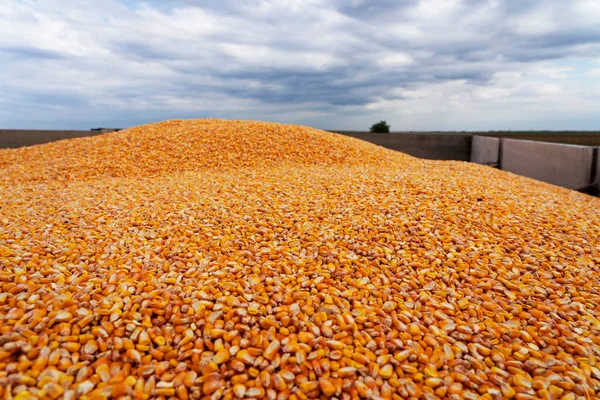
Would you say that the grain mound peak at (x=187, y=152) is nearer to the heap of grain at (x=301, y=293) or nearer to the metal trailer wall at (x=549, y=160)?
the heap of grain at (x=301, y=293)

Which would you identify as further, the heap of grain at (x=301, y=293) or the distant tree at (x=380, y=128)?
the distant tree at (x=380, y=128)

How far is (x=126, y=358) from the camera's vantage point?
5.18 ft

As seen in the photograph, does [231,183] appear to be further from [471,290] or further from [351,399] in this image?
[351,399]

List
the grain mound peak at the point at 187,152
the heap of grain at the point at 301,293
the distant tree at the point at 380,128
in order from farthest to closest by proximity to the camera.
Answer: the distant tree at the point at 380,128 < the grain mound peak at the point at 187,152 < the heap of grain at the point at 301,293

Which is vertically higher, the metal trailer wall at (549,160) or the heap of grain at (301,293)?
the metal trailer wall at (549,160)

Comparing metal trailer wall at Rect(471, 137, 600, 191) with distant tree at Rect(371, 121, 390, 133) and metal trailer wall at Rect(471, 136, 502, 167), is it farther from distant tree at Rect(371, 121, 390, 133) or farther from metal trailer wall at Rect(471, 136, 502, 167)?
distant tree at Rect(371, 121, 390, 133)

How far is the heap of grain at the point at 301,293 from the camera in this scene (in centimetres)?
154

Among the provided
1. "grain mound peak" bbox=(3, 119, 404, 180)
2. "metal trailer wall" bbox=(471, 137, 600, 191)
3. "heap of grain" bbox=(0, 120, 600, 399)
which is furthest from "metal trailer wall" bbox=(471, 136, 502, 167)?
"heap of grain" bbox=(0, 120, 600, 399)

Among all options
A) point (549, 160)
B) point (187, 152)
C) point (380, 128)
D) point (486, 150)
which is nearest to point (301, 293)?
point (187, 152)

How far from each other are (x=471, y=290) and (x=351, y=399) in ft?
3.46

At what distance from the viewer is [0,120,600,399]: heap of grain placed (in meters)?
1.54

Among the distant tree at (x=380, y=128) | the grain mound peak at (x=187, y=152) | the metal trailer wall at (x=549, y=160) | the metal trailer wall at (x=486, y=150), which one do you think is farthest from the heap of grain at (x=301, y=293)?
the distant tree at (x=380, y=128)

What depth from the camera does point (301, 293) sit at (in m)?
1.99

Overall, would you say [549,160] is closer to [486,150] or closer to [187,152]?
[486,150]
